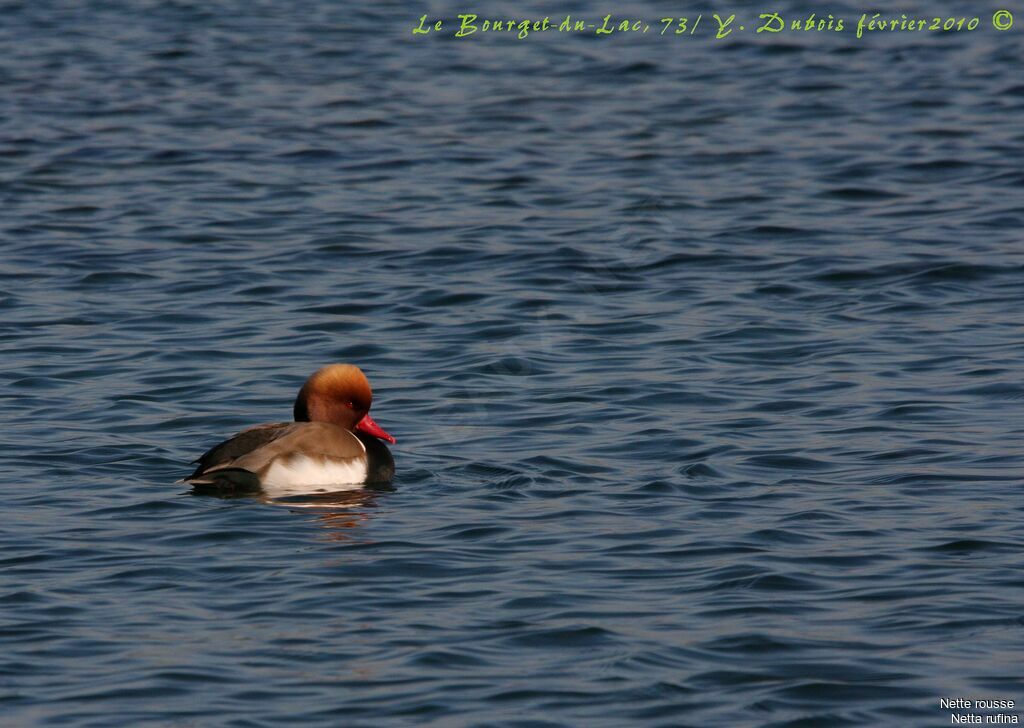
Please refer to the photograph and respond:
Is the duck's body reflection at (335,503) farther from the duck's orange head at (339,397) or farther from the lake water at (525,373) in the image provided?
the duck's orange head at (339,397)

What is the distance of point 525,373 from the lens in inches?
520

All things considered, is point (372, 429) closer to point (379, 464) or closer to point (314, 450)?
point (379, 464)

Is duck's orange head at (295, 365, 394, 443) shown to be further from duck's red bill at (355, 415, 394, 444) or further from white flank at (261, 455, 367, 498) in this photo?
white flank at (261, 455, 367, 498)

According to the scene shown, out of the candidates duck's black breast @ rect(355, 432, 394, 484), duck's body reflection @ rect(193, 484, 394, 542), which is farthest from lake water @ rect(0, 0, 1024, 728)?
duck's black breast @ rect(355, 432, 394, 484)

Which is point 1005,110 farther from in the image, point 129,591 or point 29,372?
point 129,591

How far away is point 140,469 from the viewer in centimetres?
1093

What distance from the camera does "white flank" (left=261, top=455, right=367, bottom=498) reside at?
10523 millimetres

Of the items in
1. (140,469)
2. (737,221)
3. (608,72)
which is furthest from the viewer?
(608,72)

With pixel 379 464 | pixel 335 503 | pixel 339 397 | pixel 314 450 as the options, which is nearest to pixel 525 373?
pixel 339 397

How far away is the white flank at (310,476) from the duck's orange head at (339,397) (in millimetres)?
510

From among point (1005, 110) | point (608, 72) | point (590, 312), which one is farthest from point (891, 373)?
point (608, 72)

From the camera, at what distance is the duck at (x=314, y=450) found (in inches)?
409

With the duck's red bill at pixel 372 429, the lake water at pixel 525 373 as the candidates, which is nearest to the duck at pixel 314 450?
the duck's red bill at pixel 372 429

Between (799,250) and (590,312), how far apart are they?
2590mm
